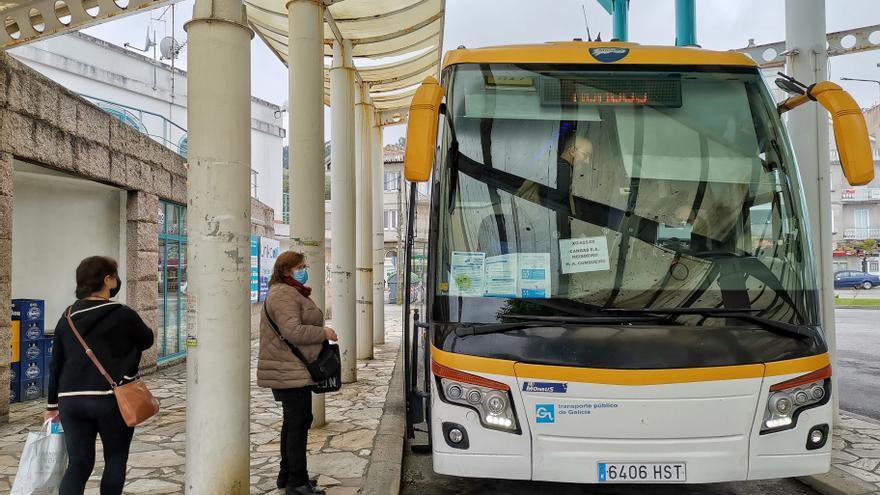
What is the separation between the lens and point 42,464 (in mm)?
3521

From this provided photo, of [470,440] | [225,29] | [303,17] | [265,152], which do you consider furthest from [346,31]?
[265,152]

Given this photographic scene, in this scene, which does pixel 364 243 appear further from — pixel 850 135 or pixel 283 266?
pixel 850 135

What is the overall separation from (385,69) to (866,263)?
50.8m

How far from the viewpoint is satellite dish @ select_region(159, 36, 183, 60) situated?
77.8ft

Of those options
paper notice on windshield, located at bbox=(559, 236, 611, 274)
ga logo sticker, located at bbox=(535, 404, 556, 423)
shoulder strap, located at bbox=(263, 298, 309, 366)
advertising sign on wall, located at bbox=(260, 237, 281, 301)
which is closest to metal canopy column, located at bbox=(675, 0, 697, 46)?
paper notice on windshield, located at bbox=(559, 236, 611, 274)

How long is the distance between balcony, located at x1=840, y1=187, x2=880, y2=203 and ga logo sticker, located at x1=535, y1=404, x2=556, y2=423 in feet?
185

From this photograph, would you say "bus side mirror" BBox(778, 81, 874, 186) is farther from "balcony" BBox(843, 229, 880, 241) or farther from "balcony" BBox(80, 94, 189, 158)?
"balcony" BBox(843, 229, 880, 241)

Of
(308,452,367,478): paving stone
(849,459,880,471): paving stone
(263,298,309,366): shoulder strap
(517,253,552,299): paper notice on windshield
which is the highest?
(517,253,552,299): paper notice on windshield

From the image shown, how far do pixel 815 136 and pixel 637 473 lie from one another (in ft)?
13.8

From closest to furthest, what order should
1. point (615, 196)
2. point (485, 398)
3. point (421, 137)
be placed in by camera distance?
point (485, 398), point (421, 137), point (615, 196)

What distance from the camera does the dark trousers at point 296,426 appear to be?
4.45m

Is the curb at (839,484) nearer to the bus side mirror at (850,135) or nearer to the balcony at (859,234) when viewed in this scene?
the bus side mirror at (850,135)

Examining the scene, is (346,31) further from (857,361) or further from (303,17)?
(857,361)

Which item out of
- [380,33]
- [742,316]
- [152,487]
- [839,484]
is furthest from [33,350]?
[839,484]
